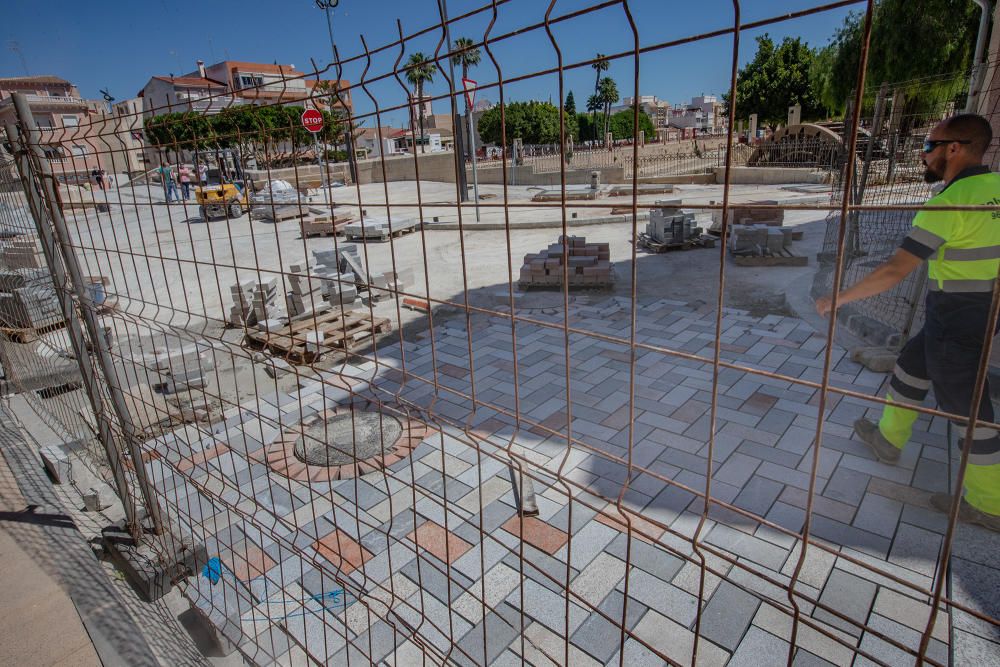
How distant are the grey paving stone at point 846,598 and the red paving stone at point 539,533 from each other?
1251 millimetres

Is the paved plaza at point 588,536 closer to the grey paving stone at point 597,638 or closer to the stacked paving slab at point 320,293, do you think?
the grey paving stone at point 597,638

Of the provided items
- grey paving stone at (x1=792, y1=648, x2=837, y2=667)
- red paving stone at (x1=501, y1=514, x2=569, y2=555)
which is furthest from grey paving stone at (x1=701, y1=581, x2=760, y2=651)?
red paving stone at (x1=501, y1=514, x2=569, y2=555)

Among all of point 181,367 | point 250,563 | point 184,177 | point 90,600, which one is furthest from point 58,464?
point 184,177

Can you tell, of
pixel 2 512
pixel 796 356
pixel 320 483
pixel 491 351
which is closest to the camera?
pixel 2 512

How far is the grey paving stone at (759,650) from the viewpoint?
2445 mm

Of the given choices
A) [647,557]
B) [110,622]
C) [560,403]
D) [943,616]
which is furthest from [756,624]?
[110,622]

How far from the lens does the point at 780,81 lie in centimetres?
3666

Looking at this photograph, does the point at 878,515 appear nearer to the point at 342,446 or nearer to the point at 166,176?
the point at 342,446

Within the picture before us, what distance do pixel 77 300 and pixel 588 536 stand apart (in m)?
2.97

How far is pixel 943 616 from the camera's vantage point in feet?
8.43

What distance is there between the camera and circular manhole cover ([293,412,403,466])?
13.8ft

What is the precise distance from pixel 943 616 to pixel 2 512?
513 cm

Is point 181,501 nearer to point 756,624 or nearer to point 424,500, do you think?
point 424,500

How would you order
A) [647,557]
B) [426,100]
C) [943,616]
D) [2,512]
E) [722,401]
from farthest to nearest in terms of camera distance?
1. [722,401]
2. [2,512]
3. [647,557]
4. [943,616]
5. [426,100]
